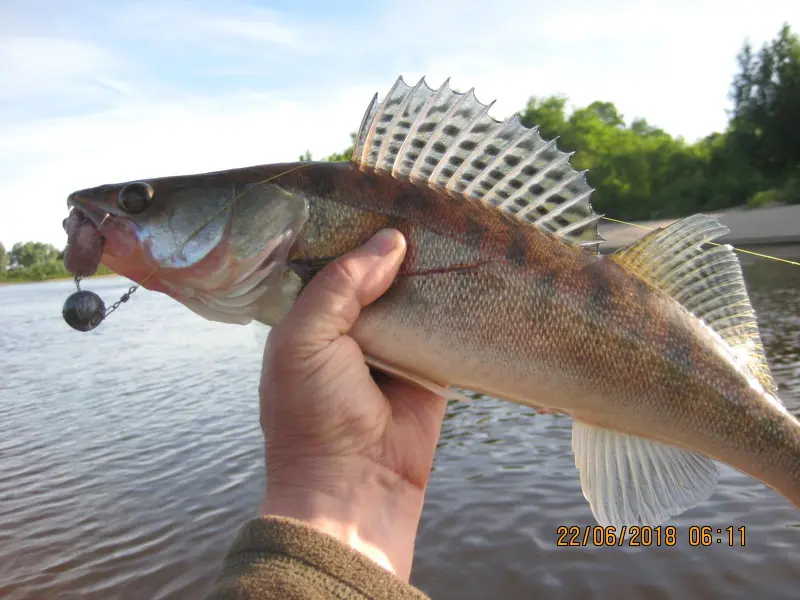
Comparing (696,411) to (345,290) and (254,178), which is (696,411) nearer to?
(345,290)

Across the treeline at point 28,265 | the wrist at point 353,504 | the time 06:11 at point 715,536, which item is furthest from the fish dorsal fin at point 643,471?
the treeline at point 28,265

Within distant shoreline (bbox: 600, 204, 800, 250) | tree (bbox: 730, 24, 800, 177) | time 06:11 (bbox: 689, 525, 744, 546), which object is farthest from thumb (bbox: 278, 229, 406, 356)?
tree (bbox: 730, 24, 800, 177)

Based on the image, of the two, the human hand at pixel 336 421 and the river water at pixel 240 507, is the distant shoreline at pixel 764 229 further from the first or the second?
the human hand at pixel 336 421

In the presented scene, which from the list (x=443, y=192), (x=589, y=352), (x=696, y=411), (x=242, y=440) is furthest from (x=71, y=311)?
(x=242, y=440)

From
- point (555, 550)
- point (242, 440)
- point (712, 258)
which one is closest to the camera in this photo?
point (712, 258)

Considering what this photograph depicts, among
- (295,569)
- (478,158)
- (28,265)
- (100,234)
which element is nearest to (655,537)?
(478,158)

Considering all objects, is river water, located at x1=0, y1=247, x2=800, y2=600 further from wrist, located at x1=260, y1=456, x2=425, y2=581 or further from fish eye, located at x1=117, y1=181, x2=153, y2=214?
fish eye, located at x1=117, y1=181, x2=153, y2=214
